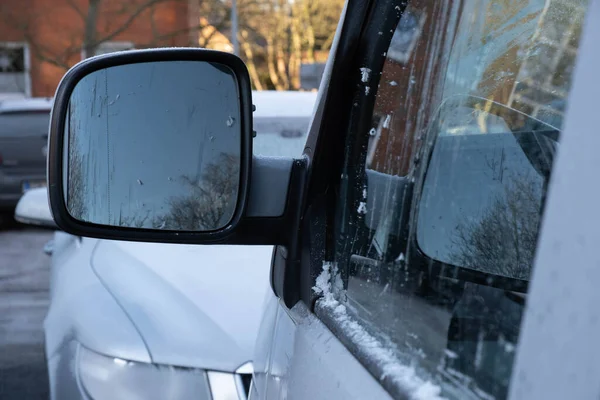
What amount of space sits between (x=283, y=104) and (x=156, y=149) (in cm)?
323

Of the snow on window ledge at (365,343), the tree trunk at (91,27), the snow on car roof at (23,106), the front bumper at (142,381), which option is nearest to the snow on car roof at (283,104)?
the front bumper at (142,381)

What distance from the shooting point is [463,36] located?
1.17 metres

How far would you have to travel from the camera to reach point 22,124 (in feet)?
35.1

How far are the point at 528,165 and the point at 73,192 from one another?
979 mm

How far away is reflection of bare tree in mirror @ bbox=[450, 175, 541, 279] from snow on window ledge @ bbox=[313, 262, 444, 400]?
0.57 ft

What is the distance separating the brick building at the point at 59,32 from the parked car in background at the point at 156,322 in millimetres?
18790

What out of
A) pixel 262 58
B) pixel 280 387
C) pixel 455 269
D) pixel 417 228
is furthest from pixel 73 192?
pixel 262 58

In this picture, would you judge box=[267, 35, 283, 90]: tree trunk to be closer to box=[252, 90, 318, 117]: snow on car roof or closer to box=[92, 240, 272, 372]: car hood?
box=[252, 90, 318, 117]: snow on car roof

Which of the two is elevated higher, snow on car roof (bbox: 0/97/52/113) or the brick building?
the brick building

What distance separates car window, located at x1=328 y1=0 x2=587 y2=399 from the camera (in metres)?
0.95

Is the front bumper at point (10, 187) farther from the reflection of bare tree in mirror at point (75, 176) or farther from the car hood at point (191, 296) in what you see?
the reflection of bare tree in mirror at point (75, 176)

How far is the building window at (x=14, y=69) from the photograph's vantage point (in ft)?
74.4

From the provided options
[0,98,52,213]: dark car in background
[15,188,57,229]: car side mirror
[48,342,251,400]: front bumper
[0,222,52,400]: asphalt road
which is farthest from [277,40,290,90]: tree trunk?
[48,342,251,400]: front bumper

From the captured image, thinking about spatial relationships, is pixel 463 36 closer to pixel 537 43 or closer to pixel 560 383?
pixel 537 43
